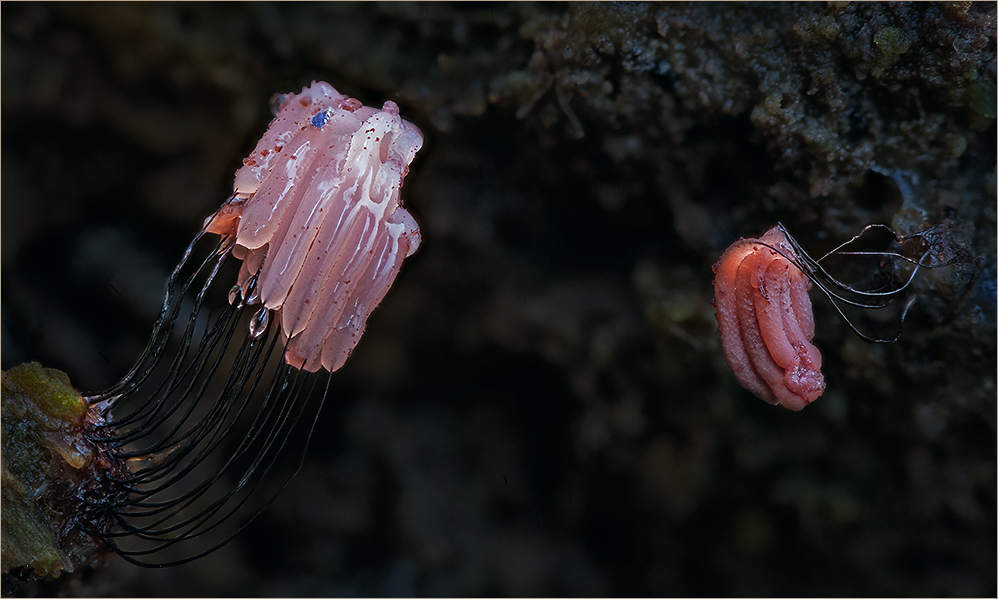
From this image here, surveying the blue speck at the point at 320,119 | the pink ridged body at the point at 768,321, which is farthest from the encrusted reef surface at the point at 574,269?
the blue speck at the point at 320,119

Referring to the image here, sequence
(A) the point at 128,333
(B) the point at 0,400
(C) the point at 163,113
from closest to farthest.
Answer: (B) the point at 0,400 → (C) the point at 163,113 → (A) the point at 128,333

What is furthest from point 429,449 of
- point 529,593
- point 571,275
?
point 571,275

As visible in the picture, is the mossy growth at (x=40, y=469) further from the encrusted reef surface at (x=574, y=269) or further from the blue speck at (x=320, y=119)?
the blue speck at (x=320, y=119)

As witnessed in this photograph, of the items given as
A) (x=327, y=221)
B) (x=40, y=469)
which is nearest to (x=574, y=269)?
(x=327, y=221)

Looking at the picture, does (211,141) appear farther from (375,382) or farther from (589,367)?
(589,367)

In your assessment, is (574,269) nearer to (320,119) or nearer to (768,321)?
(768,321)

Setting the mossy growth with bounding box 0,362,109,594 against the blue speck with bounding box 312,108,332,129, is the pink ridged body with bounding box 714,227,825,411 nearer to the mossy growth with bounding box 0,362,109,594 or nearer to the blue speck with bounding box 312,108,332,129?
the blue speck with bounding box 312,108,332,129
